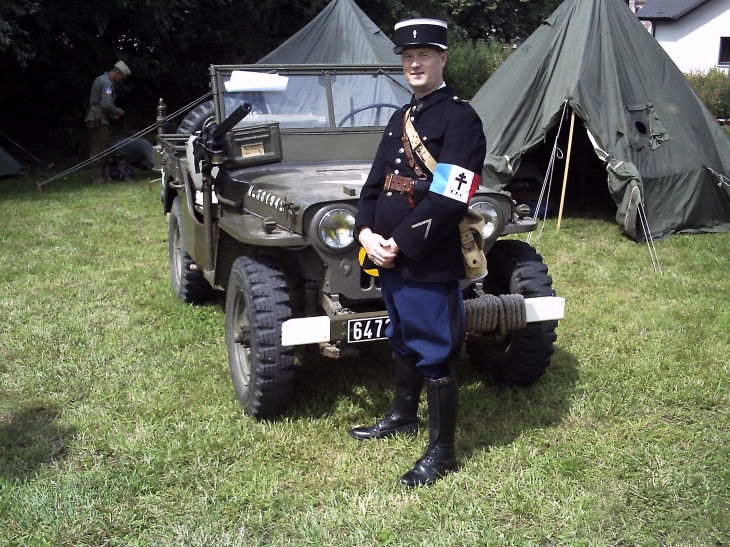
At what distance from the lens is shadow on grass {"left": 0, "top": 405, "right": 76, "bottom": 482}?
11.1 feet

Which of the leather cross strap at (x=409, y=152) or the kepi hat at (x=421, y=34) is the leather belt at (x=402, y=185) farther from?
the kepi hat at (x=421, y=34)

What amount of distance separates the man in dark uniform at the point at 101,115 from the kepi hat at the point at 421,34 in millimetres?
9932

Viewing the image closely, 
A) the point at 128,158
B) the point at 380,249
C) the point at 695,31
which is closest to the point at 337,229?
the point at 380,249

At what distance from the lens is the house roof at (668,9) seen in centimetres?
3050

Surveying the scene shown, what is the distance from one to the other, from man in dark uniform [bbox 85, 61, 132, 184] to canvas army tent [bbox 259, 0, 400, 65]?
256 centimetres

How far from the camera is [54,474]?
3324 millimetres

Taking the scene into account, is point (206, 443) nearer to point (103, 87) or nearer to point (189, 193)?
point (189, 193)

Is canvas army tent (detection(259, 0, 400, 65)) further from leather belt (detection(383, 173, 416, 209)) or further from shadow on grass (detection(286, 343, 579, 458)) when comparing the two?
leather belt (detection(383, 173, 416, 209))

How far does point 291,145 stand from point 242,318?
1.32 meters

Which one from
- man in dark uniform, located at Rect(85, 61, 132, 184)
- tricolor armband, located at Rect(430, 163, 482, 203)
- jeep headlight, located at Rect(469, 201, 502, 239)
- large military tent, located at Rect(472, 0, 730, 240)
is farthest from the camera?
man in dark uniform, located at Rect(85, 61, 132, 184)

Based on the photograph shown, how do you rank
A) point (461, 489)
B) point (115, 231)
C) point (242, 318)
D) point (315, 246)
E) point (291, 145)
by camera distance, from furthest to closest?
point (115, 231) < point (291, 145) < point (242, 318) < point (315, 246) < point (461, 489)

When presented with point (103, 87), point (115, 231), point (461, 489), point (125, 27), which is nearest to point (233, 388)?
point (461, 489)

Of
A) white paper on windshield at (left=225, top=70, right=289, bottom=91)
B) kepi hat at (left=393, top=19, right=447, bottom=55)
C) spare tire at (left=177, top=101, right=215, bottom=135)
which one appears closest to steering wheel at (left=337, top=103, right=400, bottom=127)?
white paper on windshield at (left=225, top=70, right=289, bottom=91)

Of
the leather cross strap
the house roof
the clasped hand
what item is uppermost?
the house roof
